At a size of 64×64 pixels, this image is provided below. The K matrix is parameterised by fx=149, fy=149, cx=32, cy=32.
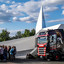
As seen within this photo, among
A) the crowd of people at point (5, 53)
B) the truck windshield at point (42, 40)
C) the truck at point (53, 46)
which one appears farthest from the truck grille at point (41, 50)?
the crowd of people at point (5, 53)

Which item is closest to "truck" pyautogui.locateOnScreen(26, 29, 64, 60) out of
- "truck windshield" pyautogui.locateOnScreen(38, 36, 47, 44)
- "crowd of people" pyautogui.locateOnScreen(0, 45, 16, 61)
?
"truck windshield" pyautogui.locateOnScreen(38, 36, 47, 44)

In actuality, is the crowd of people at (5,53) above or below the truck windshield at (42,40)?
below

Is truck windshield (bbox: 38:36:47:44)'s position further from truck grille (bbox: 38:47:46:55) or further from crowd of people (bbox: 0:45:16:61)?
crowd of people (bbox: 0:45:16:61)

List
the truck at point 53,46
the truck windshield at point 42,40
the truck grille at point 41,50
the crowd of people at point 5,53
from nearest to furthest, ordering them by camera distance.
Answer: the crowd of people at point 5,53 < the truck at point 53,46 < the truck grille at point 41,50 < the truck windshield at point 42,40

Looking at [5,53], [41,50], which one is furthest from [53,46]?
[5,53]

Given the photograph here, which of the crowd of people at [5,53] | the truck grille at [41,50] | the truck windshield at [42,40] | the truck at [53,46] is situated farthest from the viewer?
the truck windshield at [42,40]

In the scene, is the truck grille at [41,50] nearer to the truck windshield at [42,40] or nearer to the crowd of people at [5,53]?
the truck windshield at [42,40]

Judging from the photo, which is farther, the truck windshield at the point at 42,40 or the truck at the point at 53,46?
the truck windshield at the point at 42,40

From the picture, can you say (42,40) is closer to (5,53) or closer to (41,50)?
(41,50)

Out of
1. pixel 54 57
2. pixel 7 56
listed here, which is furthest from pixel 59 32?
pixel 7 56

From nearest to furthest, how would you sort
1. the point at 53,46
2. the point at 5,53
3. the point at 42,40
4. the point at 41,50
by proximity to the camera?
the point at 5,53 → the point at 53,46 → the point at 41,50 → the point at 42,40

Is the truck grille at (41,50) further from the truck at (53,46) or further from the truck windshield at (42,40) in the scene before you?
the truck windshield at (42,40)

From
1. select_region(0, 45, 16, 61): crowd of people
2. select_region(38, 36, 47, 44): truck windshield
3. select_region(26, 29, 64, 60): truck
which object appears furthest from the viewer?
select_region(38, 36, 47, 44): truck windshield

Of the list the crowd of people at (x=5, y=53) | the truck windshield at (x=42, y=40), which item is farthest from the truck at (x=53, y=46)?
the crowd of people at (x=5, y=53)
